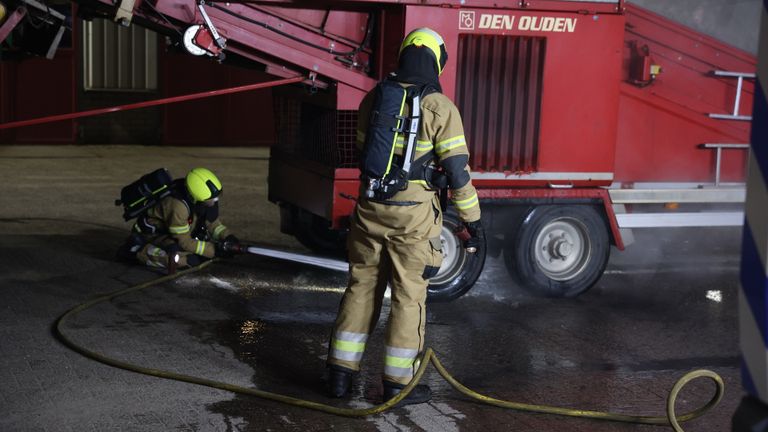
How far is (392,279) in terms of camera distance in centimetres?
511

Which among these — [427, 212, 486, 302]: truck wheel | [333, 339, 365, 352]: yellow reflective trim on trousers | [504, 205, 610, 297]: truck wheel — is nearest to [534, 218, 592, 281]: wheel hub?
[504, 205, 610, 297]: truck wheel

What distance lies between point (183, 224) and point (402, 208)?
3141 millimetres

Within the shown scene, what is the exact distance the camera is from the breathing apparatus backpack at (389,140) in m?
4.96

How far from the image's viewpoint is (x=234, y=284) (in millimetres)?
7605

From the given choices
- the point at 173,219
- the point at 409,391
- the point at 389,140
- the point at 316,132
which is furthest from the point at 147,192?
the point at 409,391

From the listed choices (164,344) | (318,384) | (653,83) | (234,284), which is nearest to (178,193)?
(234,284)

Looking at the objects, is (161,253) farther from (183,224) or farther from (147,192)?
(147,192)

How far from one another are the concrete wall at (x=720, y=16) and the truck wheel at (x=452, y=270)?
3152 mm

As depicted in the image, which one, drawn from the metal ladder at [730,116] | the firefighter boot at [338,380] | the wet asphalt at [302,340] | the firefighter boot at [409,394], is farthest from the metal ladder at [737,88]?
the firefighter boot at [338,380]

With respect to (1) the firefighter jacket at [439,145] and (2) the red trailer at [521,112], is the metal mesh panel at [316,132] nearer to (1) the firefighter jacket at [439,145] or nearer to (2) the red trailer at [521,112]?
(2) the red trailer at [521,112]

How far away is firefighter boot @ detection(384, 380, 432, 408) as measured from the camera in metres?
5.02

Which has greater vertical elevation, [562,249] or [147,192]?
[147,192]

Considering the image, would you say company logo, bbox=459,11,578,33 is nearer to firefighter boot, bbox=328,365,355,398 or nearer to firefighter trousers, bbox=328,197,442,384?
firefighter trousers, bbox=328,197,442,384

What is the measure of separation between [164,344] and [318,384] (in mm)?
1108
